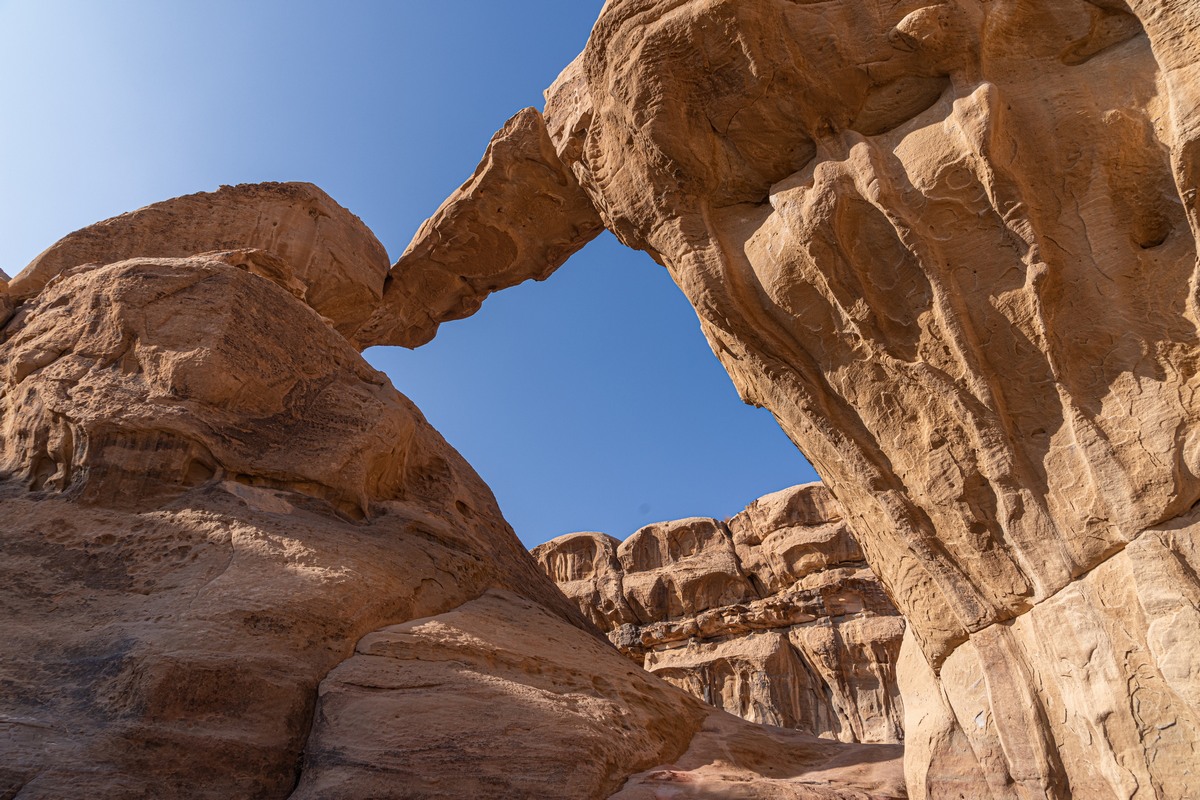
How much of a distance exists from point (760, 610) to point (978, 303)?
1357 centimetres

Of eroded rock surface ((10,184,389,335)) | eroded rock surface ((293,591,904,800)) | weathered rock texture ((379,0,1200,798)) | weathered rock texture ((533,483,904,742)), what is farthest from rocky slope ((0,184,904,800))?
weathered rock texture ((533,483,904,742))

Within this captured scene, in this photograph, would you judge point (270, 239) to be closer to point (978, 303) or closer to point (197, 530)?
point (197, 530)

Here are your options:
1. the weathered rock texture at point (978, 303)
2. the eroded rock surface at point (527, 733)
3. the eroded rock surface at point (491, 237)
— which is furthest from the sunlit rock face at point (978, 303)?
the eroded rock surface at point (491, 237)

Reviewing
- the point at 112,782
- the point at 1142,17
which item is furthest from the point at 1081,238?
the point at 112,782

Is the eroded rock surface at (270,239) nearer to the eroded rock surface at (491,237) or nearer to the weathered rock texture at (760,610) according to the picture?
the eroded rock surface at (491,237)

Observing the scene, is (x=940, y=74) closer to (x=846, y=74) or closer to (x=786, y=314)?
(x=846, y=74)

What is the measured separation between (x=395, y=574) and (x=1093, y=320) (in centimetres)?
496

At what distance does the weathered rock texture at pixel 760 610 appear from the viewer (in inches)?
647

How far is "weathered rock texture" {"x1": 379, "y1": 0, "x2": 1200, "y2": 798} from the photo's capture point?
447 cm

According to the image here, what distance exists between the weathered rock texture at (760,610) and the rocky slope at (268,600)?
9.78m

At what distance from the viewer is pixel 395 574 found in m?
6.48

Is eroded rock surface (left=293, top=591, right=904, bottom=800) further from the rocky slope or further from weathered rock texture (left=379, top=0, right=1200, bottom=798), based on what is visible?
weathered rock texture (left=379, top=0, right=1200, bottom=798)

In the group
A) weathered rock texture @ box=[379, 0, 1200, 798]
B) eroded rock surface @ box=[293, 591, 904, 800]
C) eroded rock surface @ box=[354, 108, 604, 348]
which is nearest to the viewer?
weathered rock texture @ box=[379, 0, 1200, 798]

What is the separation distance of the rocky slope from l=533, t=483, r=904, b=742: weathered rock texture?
9.78 metres
